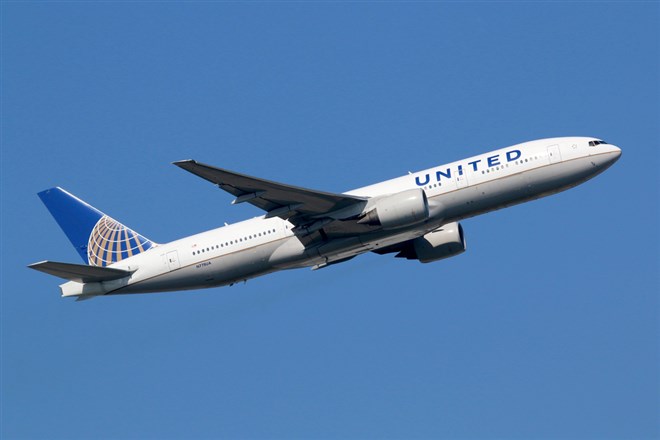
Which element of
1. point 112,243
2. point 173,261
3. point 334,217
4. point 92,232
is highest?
point 92,232

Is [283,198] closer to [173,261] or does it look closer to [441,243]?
[173,261]

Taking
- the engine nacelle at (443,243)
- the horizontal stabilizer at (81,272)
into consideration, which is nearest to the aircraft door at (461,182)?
the engine nacelle at (443,243)

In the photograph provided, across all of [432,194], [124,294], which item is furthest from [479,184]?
[124,294]

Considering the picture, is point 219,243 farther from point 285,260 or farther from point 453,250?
point 453,250

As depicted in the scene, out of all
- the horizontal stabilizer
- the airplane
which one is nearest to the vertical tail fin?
the airplane

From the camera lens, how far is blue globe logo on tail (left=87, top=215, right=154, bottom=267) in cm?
4872

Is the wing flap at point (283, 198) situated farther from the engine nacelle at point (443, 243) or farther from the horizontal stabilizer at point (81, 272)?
the horizontal stabilizer at point (81, 272)

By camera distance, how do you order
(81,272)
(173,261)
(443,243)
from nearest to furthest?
1. (81,272)
2. (173,261)
3. (443,243)

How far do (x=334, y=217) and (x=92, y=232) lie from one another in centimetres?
1356

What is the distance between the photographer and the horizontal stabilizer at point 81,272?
43906 millimetres

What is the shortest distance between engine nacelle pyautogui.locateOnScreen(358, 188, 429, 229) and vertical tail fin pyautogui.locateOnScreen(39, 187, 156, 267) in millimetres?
12031

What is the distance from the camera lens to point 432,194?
44219mm

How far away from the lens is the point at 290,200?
43750 mm

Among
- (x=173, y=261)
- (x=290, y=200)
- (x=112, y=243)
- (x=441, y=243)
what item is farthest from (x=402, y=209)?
(x=112, y=243)
